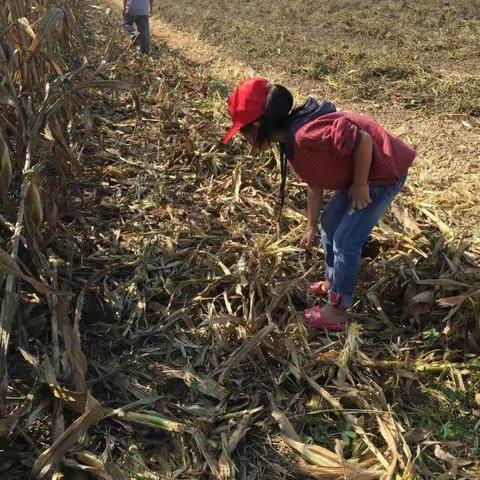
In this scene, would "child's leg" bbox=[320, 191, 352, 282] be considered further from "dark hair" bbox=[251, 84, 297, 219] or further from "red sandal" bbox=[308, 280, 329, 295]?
"dark hair" bbox=[251, 84, 297, 219]

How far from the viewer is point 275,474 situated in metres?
1.95

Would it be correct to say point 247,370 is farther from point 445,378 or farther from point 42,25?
point 42,25

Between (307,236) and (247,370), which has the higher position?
(307,236)

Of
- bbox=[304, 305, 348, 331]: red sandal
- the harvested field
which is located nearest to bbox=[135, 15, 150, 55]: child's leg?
the harvested field

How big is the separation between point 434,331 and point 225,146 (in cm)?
221

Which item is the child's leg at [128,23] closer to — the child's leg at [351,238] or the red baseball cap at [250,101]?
the red baseball cap at [250,101]

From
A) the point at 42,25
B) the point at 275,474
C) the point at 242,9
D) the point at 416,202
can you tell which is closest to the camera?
the point at 275,474

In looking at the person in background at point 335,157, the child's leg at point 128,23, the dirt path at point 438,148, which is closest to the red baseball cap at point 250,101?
the person in background at point 335,157

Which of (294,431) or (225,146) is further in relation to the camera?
(225,146)

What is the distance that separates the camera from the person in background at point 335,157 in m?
2.20

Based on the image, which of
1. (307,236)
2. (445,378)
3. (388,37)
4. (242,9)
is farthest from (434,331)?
(242,9)

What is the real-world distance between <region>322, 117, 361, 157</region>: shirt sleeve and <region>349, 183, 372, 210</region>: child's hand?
0.58ft

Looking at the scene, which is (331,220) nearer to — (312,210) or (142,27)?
(312,210)

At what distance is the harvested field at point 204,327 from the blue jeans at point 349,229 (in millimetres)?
193
